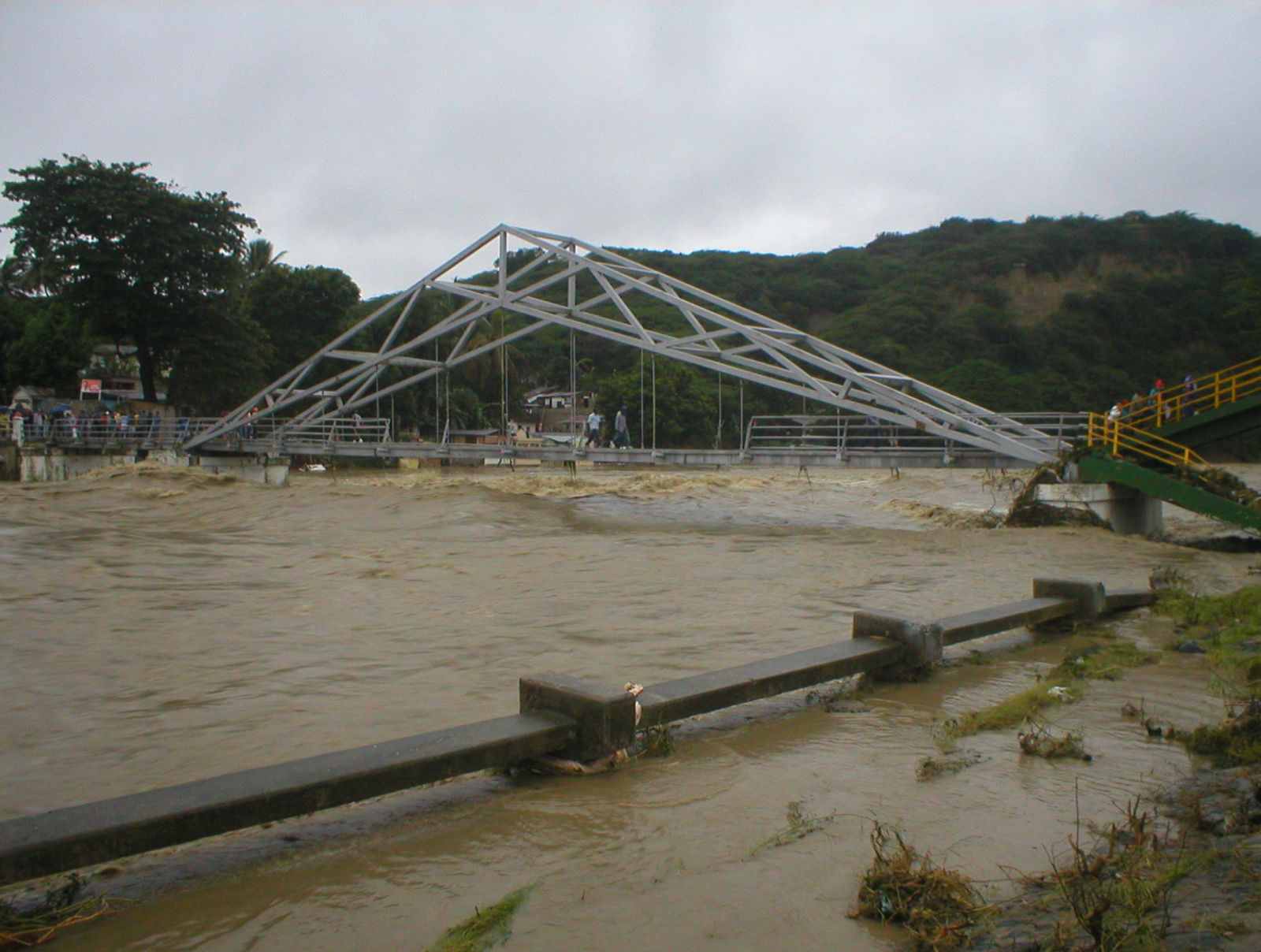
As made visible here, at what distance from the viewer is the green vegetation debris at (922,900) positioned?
9.27 ft

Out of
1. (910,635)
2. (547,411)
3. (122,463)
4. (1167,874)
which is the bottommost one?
(1167,874)

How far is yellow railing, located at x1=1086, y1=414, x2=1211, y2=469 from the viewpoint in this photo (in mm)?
17047

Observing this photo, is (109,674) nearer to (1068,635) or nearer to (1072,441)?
(1068,635)

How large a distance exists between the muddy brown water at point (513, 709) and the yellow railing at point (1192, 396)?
3.10m

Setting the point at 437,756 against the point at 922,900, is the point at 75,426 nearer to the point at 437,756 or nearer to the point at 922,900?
the point at 437,756

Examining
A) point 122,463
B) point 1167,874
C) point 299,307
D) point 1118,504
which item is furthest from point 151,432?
point 1167,874

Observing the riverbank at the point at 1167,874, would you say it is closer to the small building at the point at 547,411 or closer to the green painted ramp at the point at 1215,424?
the green painted ramp at the point at 1215,424

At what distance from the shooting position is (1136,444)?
693 inches

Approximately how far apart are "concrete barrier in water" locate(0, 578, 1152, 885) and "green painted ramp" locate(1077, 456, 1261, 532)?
11570 millimetres

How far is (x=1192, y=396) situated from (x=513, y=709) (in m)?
16.5

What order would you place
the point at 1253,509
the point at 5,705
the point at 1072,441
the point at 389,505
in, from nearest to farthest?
the point at 5,705 → the point at 1253,509 → the point at 1072,441 → the point at 389,505

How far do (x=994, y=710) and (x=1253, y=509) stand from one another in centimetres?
1280

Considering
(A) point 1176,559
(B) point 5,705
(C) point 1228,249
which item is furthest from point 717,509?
(C) point 1228,249

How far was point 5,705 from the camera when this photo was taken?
6512 millimetres
